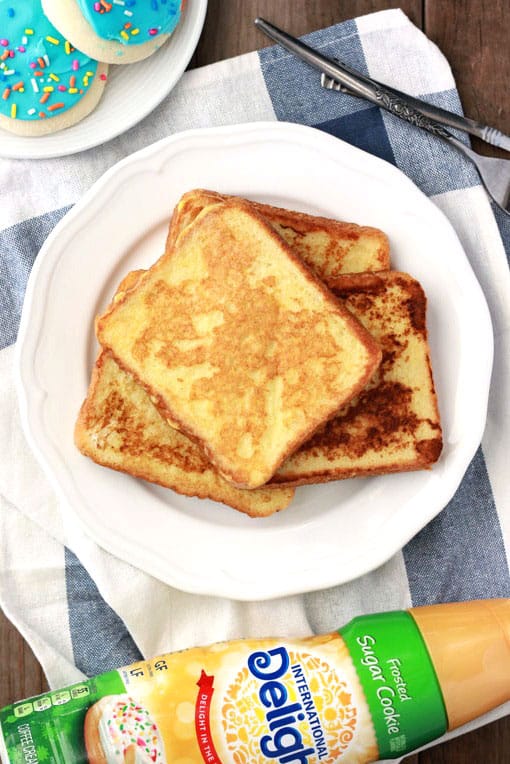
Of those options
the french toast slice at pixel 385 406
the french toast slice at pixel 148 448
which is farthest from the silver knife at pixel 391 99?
the french toast slice at pixel 148 448

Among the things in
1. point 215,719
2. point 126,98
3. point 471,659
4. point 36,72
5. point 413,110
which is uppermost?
point 36,72

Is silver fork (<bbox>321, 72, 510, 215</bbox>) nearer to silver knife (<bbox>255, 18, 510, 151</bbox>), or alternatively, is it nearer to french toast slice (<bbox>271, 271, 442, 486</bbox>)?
silver knife (<bbox>255, 18, 510, 151</bbox>)

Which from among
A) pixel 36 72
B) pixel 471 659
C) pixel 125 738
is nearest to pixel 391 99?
pixel 36 72

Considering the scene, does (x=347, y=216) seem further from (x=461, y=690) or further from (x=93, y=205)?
(x=461, y=690)

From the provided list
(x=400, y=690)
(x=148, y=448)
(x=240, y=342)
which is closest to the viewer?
(x=400, y=690)

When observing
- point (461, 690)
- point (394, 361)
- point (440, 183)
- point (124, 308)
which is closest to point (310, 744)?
point (461, 690)

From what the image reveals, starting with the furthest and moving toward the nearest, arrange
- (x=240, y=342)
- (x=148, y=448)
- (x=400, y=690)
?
1. (x=148, y=448)
2. (x=240, y=342)
3. (x=400, y=690)

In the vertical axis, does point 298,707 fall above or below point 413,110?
below

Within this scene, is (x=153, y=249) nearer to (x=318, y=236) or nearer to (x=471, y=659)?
(x=318, y=236)
